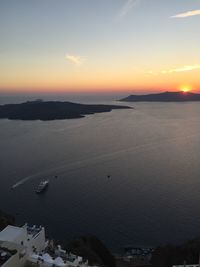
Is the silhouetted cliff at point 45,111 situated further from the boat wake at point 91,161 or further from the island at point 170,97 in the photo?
the island at point 170,97

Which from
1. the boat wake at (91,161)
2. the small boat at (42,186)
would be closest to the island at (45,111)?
the boat wake at (91,161)

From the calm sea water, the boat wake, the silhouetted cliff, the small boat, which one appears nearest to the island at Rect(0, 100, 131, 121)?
the silhouetted cliff

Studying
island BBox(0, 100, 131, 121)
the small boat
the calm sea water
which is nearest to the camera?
the calm sea water

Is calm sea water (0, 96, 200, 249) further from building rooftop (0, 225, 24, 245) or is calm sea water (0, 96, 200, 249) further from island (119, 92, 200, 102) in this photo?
island (119, 92, 200, 102)

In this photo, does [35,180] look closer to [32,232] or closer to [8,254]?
[32,232]

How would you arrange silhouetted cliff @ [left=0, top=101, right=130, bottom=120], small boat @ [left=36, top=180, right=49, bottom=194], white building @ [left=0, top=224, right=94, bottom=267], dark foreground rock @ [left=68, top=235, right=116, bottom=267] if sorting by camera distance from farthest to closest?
silhouetted cliff @ [left=0, top=101, right=130, bottom=120]
small boat @ [left=36, top=180, right=49, bottom=194]
dark foreground rock @ [left=68, top=235, right=116, bottom=267]
white building @ [left=0, top=224, right=94, bottom=267]

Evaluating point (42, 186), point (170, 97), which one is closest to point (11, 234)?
point (42, 186)
